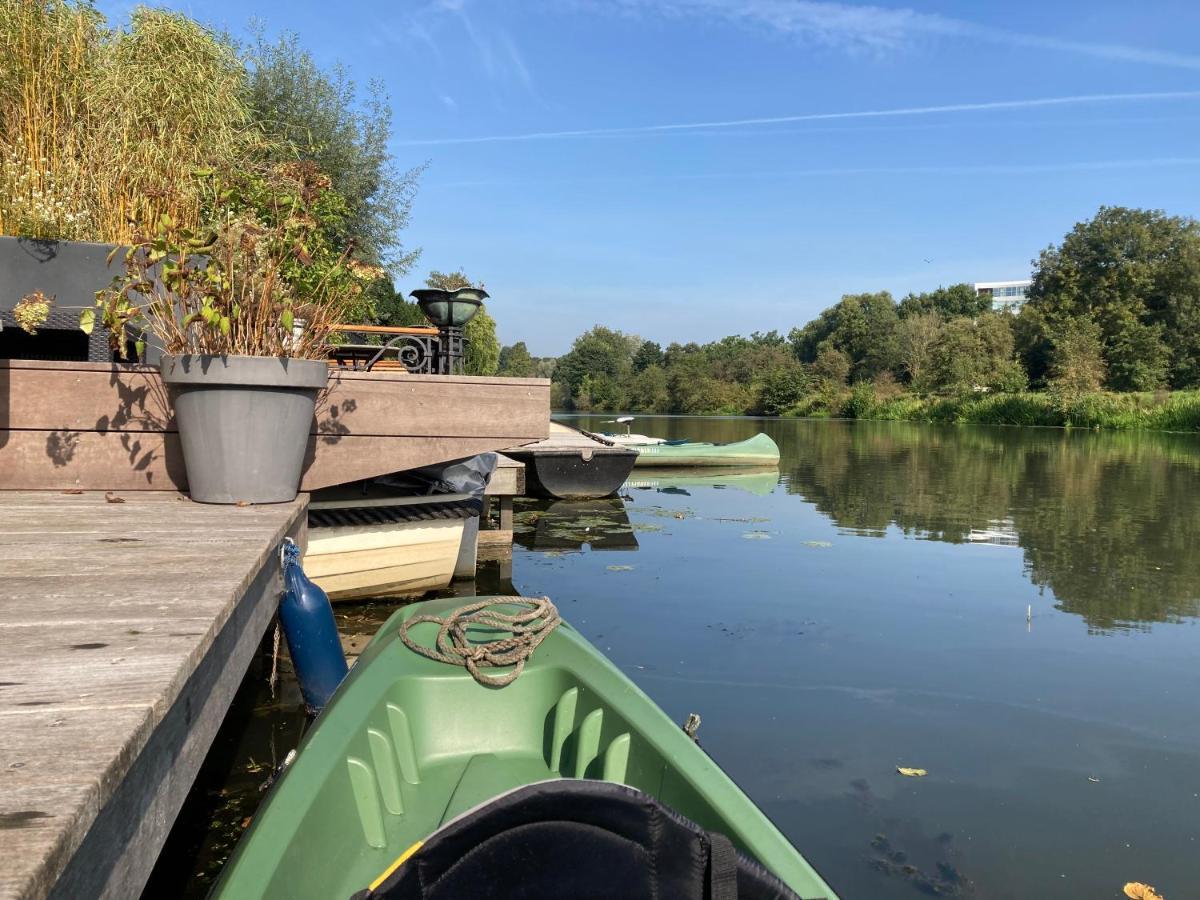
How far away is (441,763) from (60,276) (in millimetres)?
3018

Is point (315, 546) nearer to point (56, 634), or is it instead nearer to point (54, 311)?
point (54, 311)

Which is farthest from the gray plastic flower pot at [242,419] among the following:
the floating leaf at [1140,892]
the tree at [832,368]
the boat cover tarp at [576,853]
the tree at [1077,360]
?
the tree at [832,368]

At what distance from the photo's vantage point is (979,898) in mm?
2330

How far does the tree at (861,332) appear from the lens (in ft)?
210

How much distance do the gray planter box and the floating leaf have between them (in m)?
4.04

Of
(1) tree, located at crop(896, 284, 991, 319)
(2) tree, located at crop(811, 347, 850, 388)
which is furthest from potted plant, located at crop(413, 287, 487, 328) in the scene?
(1) tree, located at crop(896, 284, 991, 319)

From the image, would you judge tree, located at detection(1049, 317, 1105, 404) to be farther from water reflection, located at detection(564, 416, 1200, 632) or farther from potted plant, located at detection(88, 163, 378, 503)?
potted plant, located at detection(88, 163, 378, 503)

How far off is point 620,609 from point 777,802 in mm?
2514

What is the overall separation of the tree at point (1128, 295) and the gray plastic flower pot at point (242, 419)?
4323 cm

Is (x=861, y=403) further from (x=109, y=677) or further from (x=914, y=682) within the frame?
(x=109, y=677)

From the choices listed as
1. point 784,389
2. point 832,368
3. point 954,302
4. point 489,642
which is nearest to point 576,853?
point 489,642

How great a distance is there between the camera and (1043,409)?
36719mm

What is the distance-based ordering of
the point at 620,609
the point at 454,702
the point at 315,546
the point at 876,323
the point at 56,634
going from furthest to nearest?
the point at 876,323
the point at 620,609
the point at 315,546
the point at 454,702
the point at 56,634

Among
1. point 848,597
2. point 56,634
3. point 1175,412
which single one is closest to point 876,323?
point 1175,412
